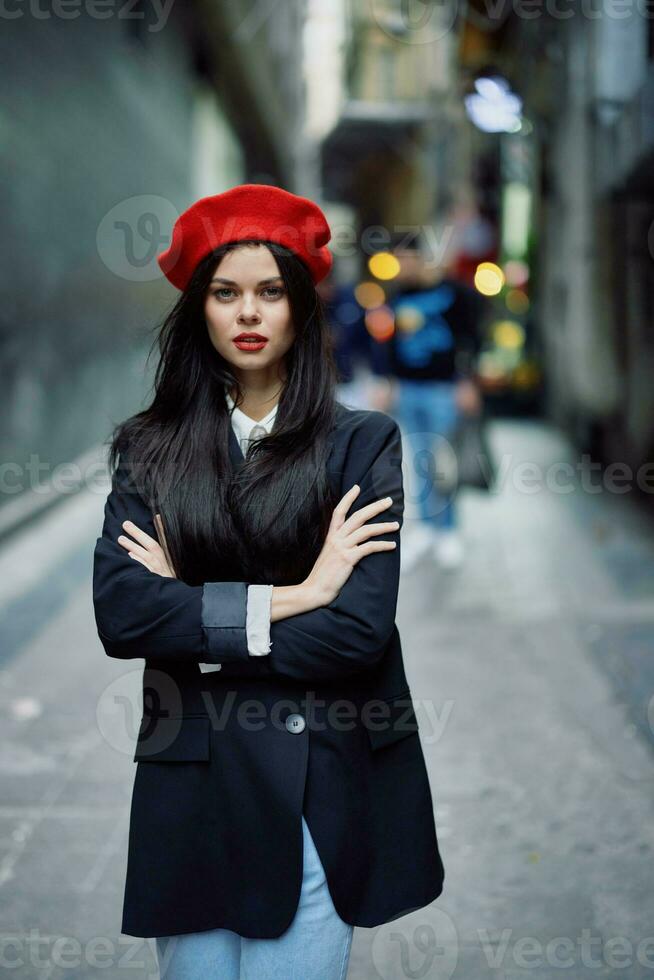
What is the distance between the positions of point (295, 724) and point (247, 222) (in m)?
0.88

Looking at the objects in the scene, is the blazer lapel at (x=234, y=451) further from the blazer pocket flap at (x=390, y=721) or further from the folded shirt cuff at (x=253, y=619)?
the blazer pocket flap at (x=390, y=721)

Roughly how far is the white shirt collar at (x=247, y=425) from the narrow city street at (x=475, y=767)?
5.45 ft

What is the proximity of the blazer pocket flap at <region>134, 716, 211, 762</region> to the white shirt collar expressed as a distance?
1.66ft

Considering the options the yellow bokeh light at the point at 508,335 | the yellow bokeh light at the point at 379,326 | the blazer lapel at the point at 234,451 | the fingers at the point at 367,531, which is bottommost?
the yellow bokeh light at the point at 508,335

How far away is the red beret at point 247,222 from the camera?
78.7 inches

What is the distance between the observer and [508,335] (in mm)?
17469

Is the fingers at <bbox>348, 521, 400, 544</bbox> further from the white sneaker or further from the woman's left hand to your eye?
the white sneaker

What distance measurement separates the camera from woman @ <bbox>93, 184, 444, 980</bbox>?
6.40 feet
